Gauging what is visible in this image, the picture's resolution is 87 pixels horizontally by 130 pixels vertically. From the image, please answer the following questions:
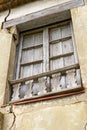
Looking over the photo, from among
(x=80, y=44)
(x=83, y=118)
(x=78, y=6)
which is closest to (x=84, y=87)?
(x=83, y=118)

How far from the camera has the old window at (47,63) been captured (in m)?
4.30

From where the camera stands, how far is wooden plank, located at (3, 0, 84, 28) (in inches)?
220

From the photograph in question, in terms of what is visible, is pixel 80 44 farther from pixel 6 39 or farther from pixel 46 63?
pixel 6 39

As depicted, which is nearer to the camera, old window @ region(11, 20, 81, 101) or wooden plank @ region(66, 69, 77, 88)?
wooden plank @ region(66, 69, 77, 88)

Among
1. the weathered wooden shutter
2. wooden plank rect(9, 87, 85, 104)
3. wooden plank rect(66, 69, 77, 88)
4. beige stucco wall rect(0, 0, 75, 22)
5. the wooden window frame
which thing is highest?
beige stucco wall rect(0, 0, 75, 22)

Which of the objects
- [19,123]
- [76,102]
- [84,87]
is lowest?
[19,123]

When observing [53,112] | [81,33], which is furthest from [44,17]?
[53,112]

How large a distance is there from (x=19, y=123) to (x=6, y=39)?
2.31m

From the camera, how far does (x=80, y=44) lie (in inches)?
180

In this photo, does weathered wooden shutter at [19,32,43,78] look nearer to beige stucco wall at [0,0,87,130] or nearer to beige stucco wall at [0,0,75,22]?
beige stucco wall at [0,0,87,130]

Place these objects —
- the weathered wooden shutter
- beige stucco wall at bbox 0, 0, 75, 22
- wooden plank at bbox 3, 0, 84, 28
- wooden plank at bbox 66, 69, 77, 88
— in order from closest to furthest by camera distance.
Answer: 1. wooden plank at bbox 66, 69, 77, 88
2. the weathered wooden shutter
3. wooden plank at bbox 3, 0, 84, 28
4. beige stucco wall at bbox 0, 0, 75, 22

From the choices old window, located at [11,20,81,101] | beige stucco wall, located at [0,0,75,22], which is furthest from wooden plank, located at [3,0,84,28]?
old window, located at [11,20,81,101]

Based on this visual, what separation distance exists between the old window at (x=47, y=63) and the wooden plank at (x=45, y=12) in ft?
1.05

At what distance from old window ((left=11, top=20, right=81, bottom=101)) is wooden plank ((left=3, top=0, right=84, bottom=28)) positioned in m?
0.32
